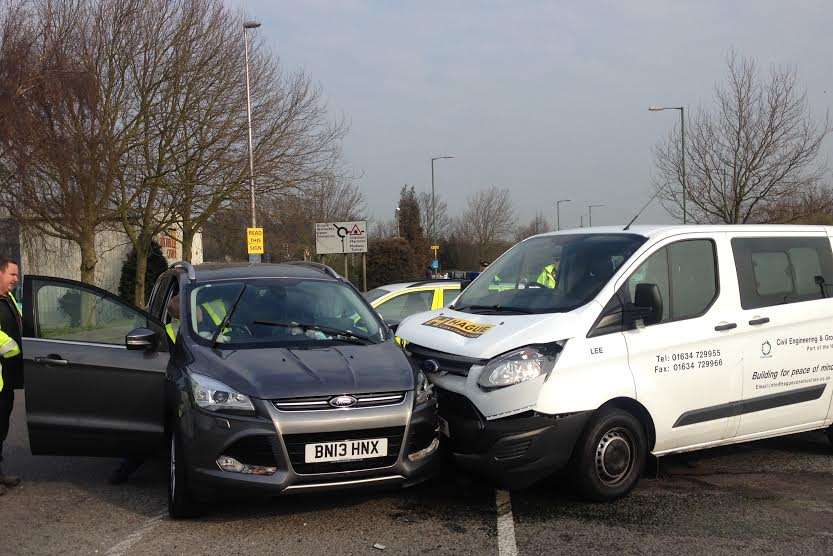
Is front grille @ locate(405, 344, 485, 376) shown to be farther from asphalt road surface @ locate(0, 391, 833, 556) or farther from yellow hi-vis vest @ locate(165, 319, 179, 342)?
yellow hi-vis vest @ locate(165, 319, 179, 342)

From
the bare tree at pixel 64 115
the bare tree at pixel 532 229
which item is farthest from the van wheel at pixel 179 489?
the bare tree at pixel 532 229

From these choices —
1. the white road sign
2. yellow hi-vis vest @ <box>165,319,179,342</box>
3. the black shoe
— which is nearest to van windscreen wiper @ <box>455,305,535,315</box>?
yellow hi-vis vest @ <box>165,319,179,342</box>

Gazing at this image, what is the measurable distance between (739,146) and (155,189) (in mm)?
15956

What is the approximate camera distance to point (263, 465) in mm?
4832

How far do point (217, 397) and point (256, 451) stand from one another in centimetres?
42

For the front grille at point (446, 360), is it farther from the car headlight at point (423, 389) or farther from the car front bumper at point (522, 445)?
the car front bumper at point (522, 445)

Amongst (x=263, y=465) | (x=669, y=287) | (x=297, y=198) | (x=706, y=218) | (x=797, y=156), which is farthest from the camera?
(x=297, y=198)

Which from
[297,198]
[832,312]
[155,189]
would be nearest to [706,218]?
[297,198]

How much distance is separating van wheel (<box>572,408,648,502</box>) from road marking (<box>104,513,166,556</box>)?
9.02ft

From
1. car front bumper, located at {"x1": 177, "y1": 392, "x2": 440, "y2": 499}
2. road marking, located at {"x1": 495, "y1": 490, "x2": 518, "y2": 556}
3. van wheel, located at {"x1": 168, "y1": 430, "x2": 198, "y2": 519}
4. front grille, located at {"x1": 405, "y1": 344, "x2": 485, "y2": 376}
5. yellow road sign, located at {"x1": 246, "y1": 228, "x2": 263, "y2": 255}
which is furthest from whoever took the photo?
yellow road sign, located at {"x1": 246, "y1": 228, "x2": 263, "y2": 255}

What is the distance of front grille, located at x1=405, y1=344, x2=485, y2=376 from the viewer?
18.0ft

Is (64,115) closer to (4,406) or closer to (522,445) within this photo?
(4,406)

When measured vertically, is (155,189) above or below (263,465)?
above

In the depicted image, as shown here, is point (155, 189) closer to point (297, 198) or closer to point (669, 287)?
point (297, 198)
